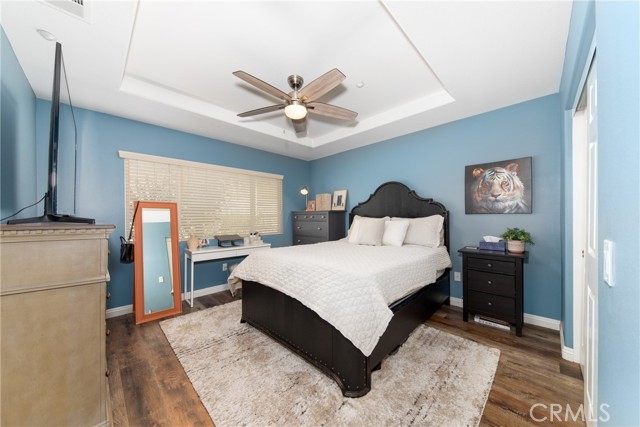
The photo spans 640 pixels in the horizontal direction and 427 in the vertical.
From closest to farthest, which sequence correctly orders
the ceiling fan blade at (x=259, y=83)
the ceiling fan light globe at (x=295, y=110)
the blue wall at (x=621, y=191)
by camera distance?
the blue wall at (x=621, y=191), the ceiling fan blade at (x=259, y=83), the ceiling fan light globe at (x=295, y=110)

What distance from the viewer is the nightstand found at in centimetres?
245

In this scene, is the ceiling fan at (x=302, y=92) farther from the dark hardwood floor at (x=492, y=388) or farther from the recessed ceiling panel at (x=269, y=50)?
the dark hardwood floor at (x=492, y=388)

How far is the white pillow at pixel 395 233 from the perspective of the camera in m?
3.20

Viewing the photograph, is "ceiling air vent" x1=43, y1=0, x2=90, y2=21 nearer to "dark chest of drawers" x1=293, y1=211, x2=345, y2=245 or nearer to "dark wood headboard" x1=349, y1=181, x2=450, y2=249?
"dark chest of drawers" x1=293, y1=211, x2=345, y2=245

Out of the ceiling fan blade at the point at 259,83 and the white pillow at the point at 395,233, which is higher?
the ceiling fan blade at the point at 259,83

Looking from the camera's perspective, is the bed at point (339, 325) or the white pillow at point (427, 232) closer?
the bed at point (339, 325)

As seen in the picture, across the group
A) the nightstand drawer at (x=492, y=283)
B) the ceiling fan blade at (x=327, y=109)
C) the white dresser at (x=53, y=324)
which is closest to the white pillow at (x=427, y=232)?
the nightstand drawer at (x=492, y=283)

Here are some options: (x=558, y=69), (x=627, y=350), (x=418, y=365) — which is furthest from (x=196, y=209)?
(x=558, y=69)

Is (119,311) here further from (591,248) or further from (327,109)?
(591,248)

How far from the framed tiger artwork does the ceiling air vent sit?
12.6 feet

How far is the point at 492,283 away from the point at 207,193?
3.95 metres

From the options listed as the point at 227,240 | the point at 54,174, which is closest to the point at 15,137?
the point at 54,174

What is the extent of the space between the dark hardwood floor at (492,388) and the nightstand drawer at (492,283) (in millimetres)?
398

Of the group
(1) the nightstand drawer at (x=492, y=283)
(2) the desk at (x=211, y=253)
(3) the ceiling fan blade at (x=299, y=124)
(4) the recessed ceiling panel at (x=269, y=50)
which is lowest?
(1) the nightstand drawer at (x=492, y=283)
